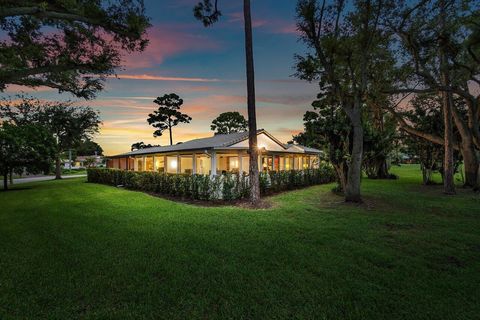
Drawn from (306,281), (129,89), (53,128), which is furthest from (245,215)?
(53,128)

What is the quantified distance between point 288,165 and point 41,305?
26436 mm

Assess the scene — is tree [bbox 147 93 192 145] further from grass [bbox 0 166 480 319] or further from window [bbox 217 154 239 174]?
grass [bbox 0 166 480 319]

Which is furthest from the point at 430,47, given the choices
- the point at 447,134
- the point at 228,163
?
the point at 228,163

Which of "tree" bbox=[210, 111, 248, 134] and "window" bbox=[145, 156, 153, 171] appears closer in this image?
"window" bbox=[145, 156, 153, 171]

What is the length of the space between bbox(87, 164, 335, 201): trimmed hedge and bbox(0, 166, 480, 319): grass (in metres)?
3.35

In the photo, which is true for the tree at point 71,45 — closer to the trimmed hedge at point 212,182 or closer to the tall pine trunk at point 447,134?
the trimmed hedge at point 212,182

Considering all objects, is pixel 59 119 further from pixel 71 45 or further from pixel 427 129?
pixel 427 129

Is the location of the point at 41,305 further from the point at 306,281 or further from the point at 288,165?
the point at 288,165

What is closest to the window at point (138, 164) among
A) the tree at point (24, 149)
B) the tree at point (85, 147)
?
the tree at point (24, 149)

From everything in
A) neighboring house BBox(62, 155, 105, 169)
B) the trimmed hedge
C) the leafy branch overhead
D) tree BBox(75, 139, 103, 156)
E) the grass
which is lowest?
the grass

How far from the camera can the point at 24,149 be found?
18500mm

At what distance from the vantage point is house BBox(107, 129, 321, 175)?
17.4 metres

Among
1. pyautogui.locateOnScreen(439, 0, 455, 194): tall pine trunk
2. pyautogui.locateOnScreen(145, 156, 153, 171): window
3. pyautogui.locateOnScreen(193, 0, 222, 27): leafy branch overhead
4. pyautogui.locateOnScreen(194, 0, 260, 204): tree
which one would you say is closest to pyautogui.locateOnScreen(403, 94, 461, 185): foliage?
pyautogui.locateOnScreen(439, 0, 455, 194): tall pine trunk

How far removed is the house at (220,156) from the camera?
57.0 feet
